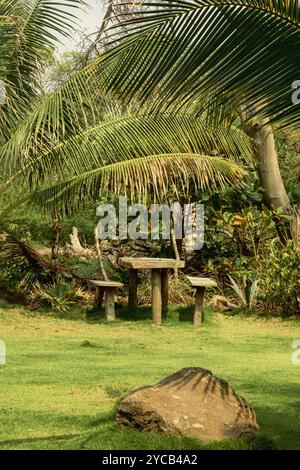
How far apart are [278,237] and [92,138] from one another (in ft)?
17.6

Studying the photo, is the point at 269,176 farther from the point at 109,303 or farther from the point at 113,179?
the point at 113,179

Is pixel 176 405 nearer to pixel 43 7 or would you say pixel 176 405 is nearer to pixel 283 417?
pixel 283 417

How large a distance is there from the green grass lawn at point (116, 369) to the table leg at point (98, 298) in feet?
1.43

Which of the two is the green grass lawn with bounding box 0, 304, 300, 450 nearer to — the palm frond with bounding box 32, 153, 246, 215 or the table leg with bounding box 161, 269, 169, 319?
the table leg with bounding box 161, 269, 169, 319

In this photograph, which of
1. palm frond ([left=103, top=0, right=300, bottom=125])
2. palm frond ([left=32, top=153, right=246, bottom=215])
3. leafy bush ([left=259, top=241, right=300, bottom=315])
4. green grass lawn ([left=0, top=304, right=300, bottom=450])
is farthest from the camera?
leafy bush ([left=259, top=241, right=300, bottom=315])

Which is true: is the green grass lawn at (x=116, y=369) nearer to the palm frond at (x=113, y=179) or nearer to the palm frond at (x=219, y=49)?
the palm frond at (x=113, y=179)

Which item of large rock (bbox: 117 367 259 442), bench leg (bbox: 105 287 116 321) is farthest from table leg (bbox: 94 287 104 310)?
large rock (bbox: 117 367 259 442)

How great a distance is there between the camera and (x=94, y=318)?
1284 cm

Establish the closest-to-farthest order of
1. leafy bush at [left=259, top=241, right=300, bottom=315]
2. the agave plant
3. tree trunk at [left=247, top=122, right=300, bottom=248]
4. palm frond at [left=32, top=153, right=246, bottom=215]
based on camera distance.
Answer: palm frond at [left=32, top=153, right=246, bottom=215], leafy bush at [left=259, top=241, right=300, bottom=315], the agave plant, tree trunk at [left=247, top=122, right=300, bottom=248]

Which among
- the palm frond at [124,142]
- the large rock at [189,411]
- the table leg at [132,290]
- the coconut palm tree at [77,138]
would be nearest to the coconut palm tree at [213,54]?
the large rock at [189,411]

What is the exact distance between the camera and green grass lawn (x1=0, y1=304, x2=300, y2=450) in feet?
18.6

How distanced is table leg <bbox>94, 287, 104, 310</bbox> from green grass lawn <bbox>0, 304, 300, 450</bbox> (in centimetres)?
43

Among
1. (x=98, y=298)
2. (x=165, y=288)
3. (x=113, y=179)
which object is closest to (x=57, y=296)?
(x=98, y=298)
